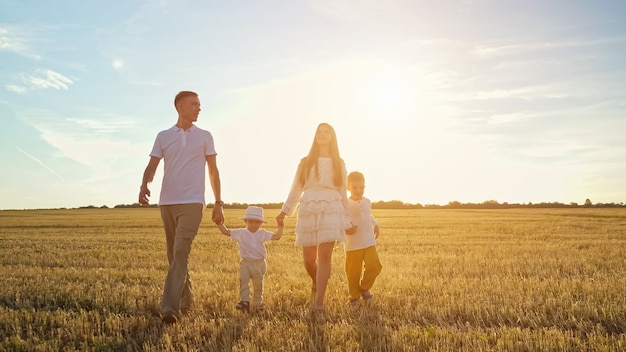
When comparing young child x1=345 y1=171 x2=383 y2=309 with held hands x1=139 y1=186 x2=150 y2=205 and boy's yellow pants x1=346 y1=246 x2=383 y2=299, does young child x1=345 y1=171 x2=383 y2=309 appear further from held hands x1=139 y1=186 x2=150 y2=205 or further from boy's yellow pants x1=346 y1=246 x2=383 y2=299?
held hands x1=139 y1=186 x2=150 y2=205

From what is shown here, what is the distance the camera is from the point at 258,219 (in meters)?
7.26

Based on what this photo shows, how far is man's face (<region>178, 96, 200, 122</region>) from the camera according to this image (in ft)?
22.7

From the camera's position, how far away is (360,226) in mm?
7723

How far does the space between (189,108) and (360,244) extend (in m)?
3.00

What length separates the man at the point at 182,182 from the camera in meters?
6.61

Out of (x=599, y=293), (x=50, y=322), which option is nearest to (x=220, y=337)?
(x=50, y=322)

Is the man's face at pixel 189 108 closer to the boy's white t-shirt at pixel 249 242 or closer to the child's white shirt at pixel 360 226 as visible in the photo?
the boy's white t-shirt at pixel 249 242

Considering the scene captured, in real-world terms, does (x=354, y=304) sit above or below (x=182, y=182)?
below

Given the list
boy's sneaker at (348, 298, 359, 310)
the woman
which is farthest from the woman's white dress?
boy's sneaker at (348, 298, 359, 310)

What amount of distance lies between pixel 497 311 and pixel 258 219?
332 centimetres

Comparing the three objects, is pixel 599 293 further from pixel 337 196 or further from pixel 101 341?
pixel 101 341

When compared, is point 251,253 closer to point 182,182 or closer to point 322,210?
point 322,210

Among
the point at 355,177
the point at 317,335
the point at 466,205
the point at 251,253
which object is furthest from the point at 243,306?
the point at 466,205

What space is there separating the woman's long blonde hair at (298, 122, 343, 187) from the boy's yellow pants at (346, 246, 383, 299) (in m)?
1.27
